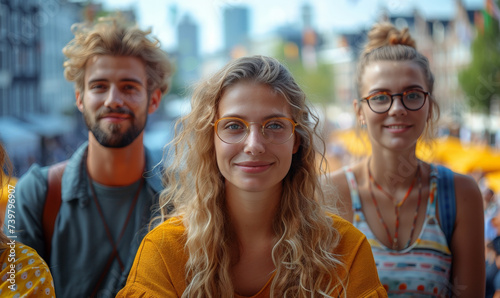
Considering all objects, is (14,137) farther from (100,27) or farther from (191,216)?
(191,216)

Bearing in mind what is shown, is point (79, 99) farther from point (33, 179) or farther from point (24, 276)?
point (24, 276)

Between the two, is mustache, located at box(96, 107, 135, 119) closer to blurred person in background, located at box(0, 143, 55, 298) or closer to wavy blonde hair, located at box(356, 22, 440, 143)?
blurred person in background, located at box(0, 143, 55, 298)

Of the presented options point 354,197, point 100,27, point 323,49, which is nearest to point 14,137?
point 100,27

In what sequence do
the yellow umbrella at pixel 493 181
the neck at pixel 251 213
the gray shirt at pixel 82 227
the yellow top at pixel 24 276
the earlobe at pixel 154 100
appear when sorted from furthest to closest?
the yellow umbrella at pixel 493 181 < the earlobe at pixel 154 100 < the gray shirt at pixel 82 227 < the neck at pixel 251 213 < the yellow top at pixel 24 276

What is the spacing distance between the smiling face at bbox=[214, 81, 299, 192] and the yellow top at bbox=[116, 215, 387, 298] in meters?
0.31

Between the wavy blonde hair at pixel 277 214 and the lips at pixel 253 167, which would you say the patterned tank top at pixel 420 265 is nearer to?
the wavy blonde hair at pixel 277 214

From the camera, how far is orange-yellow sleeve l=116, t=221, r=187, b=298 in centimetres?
165

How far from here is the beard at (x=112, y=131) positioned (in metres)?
2.42

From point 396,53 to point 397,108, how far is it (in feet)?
0.96

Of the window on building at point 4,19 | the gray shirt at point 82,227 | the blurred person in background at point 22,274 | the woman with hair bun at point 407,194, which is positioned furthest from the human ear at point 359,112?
the window on building at point 4,19

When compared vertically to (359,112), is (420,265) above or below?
below

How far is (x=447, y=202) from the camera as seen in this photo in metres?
2.15

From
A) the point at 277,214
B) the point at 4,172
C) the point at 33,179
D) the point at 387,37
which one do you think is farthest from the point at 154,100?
the point at 387,37

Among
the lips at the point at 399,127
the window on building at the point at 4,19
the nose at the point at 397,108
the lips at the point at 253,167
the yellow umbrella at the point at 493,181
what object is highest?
→ the window on building at the point at 4,19
